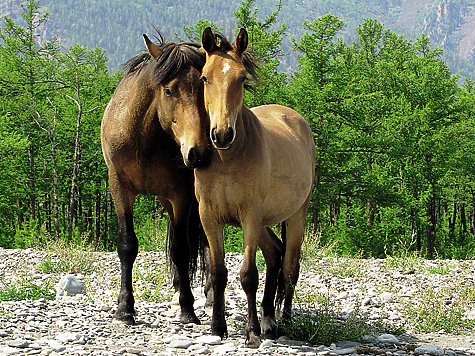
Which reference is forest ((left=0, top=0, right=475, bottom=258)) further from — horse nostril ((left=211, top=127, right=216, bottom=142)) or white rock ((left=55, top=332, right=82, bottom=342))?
horse nostril ((left=211, top=127, right=216, bottom=142))

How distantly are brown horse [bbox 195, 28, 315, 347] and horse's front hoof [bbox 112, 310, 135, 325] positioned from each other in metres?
1.01

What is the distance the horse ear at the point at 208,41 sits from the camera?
4.30 metres

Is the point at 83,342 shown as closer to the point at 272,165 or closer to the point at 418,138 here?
the point at 272,165

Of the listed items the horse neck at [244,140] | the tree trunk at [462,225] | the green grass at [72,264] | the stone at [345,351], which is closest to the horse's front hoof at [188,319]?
the stone at [345,351]

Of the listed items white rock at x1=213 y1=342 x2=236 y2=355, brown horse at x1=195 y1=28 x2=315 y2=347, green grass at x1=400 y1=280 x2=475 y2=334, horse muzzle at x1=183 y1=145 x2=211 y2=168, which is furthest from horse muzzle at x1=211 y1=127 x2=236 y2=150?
green grass at x1=400 y1=280 x2=475 y2=334

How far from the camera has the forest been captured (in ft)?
75.9

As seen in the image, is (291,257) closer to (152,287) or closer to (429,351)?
(429,351)

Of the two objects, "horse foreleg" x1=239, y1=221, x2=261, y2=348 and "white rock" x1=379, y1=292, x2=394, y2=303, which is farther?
"white rock" x1=379, y1=292, x2=394, y2=303

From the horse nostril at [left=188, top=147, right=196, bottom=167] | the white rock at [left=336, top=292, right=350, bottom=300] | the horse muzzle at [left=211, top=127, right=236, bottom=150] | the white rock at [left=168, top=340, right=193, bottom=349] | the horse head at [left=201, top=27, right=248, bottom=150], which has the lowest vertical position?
the white rock at [left=336, top=292, right=350, bottom=300]

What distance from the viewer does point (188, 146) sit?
4.29m

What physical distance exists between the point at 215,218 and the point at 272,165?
0.81 meters

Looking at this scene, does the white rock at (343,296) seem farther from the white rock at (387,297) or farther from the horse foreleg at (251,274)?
the horse foreleg at (251,274)

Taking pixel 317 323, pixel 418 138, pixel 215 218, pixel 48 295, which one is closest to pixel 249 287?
pixel 215 218

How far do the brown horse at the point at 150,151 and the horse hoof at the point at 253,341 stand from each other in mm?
1247
